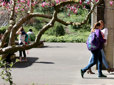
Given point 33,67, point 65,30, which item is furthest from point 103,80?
point 65,30

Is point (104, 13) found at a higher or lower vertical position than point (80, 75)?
higher

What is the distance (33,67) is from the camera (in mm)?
14750

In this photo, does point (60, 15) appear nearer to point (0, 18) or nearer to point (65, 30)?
point (65, 30)

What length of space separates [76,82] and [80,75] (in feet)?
4.97

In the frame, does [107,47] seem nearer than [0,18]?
Yes

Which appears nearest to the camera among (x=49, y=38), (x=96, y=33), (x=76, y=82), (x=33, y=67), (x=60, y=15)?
(x=76, y=82)

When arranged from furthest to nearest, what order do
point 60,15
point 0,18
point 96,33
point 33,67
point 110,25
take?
1. point 60,15
2. point 0,18
3. point 33,67
4. point 110,25
5. point 96,33

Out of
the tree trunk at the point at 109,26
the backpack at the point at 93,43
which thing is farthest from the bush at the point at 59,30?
the backpack at the point at 93,43

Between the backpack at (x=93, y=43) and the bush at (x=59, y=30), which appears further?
the bush at (x=59, y=30)

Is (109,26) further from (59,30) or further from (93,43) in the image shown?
(59,30)

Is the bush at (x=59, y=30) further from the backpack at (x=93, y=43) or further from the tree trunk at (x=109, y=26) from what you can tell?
the backpack at (x=93, y=43)

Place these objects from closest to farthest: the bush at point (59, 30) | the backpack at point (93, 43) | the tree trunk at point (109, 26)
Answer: the backpack at point (93, 43), the tree trunk at point (109, 26), the bush at point (59, 30)

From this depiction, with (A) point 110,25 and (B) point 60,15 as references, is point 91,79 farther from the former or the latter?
(B) point 60,15

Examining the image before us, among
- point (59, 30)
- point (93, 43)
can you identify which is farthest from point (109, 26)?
point (59, 30)
